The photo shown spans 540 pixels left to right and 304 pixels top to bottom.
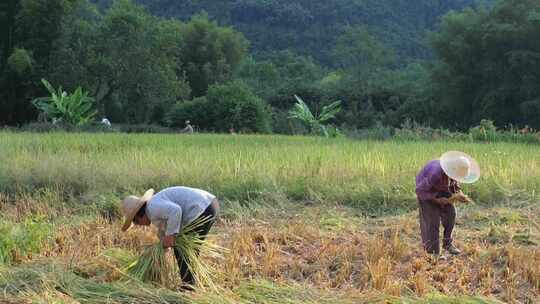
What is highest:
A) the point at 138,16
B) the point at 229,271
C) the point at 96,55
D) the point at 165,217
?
the point at 138,16

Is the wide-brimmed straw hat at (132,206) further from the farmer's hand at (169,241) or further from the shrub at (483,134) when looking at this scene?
the shrub at (483,134)

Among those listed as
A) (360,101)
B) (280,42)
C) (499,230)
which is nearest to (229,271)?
(499,230)

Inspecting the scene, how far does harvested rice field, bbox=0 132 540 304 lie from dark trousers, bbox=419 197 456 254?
130 mm

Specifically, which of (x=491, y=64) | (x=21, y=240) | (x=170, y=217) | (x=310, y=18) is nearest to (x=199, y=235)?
(x=170, y=217)

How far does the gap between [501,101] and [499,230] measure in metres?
21.2

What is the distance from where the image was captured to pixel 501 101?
25.3 m

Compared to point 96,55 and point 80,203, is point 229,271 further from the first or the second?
point 96,55

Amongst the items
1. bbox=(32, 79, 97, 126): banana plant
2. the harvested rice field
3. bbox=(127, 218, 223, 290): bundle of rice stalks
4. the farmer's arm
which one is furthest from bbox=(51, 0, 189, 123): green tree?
the farmer's arm

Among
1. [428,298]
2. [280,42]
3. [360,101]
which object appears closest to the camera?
[428,298]

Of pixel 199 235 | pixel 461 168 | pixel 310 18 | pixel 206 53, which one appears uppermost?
pixel 310 18

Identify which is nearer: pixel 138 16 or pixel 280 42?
pixel 138 16

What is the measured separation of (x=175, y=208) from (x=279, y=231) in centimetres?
181

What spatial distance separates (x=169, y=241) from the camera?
4.05 m

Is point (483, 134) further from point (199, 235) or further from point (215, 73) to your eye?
point (215, 73)
